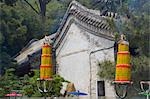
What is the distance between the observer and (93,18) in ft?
36.2

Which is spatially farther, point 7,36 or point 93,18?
point 7,36

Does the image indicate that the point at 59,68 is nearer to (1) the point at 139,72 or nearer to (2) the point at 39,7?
(1) the point at 139,72

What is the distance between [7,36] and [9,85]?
2601mm

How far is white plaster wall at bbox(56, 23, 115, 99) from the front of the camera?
11.0 metres

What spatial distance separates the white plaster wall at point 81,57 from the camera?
11.0m

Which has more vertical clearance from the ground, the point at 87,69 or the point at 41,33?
the point at 41,33

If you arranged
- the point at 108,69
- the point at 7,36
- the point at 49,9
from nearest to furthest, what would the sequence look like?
the point at 108,69, the point at 7,36, the point at 49,9

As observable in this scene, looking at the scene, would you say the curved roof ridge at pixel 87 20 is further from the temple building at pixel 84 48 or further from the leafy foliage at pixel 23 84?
the leafy foliage at pixel 23 84

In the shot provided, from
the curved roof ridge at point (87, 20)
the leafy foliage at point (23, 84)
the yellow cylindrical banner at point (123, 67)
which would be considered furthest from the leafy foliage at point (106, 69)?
the yellow cylindrical banner at point (123, 67)

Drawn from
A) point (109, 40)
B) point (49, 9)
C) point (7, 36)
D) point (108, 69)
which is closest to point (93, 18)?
point (109, 40)

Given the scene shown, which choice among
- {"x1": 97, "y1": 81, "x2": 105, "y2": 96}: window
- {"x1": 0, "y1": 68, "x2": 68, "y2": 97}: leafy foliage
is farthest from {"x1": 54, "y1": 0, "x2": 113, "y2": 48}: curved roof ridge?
{"x1": 0, "y1": 68, "x2": 68, "y2": 97}: leafy foliage

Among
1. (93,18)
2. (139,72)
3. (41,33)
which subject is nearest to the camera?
(139,72)

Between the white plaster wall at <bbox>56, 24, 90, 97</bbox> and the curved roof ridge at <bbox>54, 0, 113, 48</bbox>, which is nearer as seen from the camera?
the curved roof ridge at <bbox>54, 0, 113, 48</bbox>

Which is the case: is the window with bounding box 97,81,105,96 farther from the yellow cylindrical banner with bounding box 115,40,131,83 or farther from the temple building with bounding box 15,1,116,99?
the yellow cylindrical banner with bounding box 115,40,131,83
